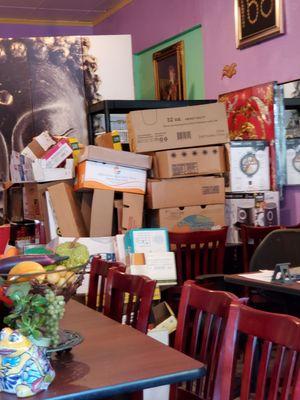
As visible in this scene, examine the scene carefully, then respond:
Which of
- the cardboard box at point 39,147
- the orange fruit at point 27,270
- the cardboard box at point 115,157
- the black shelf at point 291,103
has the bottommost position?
the orange fruit at point 27,270

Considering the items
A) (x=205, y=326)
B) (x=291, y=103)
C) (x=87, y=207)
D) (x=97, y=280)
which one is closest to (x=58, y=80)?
(x=87, y=207)

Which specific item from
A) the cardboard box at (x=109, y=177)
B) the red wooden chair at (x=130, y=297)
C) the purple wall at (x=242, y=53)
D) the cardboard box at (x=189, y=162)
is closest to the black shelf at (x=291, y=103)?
the purple wall at (x=242, y=53)

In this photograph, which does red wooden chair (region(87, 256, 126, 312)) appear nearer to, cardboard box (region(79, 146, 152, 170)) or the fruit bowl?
the fruit bowl

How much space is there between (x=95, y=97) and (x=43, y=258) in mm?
4505

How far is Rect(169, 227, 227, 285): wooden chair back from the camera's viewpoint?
375 centimetres

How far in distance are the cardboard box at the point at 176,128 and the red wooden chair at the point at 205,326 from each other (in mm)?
2557

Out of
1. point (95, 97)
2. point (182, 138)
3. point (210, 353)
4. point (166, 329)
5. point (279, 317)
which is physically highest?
point (95, 97)

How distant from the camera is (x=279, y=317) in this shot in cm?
140

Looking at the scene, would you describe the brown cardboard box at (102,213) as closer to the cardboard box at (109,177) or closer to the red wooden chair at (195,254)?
the cardboard box at (109,177)

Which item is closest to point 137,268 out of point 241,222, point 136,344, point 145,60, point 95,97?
point 241,222

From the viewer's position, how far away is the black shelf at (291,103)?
4668mm

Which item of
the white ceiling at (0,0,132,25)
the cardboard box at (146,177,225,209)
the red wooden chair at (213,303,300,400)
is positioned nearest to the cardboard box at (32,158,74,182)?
the cardboard box at (146,177,225,209)

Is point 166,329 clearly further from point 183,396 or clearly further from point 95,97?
point 95,97

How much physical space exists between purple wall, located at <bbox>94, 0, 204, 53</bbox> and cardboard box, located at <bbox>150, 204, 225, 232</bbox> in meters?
2.33
